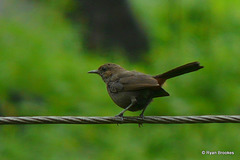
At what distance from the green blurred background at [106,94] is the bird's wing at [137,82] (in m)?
2.18

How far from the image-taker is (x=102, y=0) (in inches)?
496

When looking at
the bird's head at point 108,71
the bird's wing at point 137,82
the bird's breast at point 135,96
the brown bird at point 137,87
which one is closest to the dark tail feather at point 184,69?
the brown bird at point 137,87

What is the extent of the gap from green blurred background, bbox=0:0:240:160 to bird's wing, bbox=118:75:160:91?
2.18 metres

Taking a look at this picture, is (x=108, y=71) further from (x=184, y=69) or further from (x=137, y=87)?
(x=184, y=69)

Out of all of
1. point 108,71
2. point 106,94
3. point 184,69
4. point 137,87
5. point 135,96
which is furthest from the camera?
point 106,94

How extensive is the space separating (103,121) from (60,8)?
30.8 ft

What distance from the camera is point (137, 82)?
19.0 feet

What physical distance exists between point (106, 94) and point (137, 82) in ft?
11.2

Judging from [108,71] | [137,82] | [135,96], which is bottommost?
[135,96]

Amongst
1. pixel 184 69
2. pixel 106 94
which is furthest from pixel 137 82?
pixel 106 94

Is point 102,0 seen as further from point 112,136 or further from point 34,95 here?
point 112,136

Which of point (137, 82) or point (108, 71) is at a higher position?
point (108, 71)

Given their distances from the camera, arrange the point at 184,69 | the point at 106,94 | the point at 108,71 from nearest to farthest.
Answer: the point at 184,69, the point at 108,71, the point at 106,94

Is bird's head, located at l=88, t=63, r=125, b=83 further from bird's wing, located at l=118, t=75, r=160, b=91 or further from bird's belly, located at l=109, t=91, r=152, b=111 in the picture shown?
bird's belly, located at l=109, t=91, r=152, b=111
